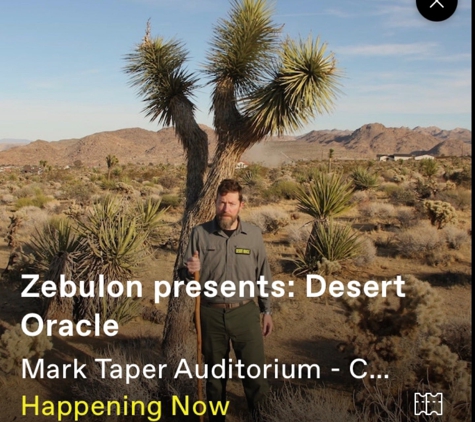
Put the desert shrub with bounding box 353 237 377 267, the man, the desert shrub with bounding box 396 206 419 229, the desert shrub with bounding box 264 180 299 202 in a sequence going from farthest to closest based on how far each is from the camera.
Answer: the desert shrub with bounding box 264 180 299 202 < the desert shrub with bounding box 396 206 419 229 < the desert shrub with bounding box 353 237 377 267 < the man

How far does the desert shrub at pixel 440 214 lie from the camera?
563 inches

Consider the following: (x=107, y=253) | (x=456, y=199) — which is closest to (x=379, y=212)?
(x=456, y=199)

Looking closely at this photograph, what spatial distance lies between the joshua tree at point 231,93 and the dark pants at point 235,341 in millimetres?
1620

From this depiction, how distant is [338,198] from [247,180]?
54.5 feet

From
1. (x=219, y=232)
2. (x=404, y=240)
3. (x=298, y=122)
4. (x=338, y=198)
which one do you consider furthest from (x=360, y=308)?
(x=404, y=240)

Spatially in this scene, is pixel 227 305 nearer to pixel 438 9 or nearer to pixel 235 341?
pixel 235 341

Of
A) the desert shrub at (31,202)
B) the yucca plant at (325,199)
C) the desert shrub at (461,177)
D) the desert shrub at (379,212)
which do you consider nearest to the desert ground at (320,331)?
the desert shrub at (379,212)

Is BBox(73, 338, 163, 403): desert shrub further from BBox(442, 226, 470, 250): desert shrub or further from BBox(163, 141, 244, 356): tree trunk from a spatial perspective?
BBox(442, 226, 470, 250): desert shrub

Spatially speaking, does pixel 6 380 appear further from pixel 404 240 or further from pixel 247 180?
pixel 247 180

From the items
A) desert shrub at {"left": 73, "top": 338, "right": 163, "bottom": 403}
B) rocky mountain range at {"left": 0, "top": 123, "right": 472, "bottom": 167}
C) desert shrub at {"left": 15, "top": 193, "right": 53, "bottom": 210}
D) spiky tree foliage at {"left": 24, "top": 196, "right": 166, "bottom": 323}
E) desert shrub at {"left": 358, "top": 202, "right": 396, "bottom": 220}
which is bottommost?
desert shrub at {"left": 73, "top": 338, "right": 163, "bottom": 403}

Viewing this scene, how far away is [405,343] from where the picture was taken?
15.7 ft

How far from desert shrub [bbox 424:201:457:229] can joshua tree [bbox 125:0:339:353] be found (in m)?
9.87

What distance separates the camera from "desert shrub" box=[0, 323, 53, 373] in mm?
5216

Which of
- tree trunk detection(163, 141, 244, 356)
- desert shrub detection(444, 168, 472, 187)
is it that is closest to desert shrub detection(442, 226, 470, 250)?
tree trunk detection(163, 141, 244, 356)
